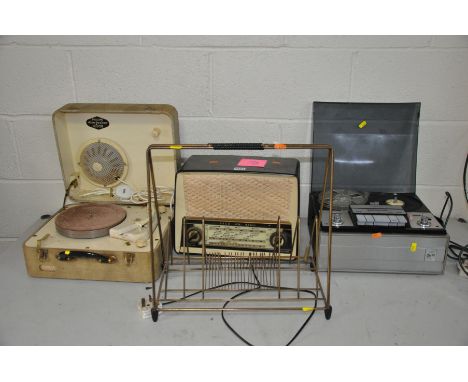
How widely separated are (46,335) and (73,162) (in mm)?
589

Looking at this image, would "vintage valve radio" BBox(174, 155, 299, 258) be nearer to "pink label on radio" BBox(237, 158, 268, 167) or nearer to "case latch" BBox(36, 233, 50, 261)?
"pink label on radio" BBox(237, 158, 268, 167)

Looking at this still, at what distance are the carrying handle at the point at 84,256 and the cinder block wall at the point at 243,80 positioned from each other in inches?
18.6

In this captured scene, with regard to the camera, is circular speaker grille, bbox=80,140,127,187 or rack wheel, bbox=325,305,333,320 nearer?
rack wheel, bbox=325,305,333,320

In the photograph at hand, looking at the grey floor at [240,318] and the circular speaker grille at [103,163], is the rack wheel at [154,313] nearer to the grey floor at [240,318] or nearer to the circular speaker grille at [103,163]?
the grey floor at [240,318]

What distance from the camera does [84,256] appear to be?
1.04 meters

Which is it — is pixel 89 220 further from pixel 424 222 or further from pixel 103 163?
pixel 424 222

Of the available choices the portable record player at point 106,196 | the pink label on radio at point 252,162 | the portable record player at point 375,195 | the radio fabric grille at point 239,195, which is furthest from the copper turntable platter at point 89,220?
the portable record player at point 375,195

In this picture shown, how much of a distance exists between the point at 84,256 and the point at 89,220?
124 millimetres

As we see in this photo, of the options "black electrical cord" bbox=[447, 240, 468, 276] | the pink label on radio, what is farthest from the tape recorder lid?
"black electrical cord" bbox=[447, 240, 468, 276]

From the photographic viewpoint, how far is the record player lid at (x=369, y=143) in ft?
4.21

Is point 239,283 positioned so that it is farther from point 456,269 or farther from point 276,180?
point 456,269

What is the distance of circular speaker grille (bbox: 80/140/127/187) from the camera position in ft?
4.21

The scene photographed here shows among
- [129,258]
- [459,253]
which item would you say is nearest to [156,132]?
[129,258]

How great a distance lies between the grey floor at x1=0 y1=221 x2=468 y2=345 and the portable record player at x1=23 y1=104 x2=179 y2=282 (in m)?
0.06
